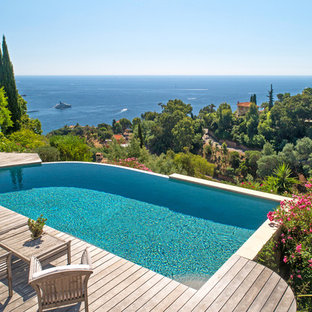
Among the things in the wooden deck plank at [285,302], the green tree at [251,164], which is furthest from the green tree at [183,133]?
the wooden deck plank at [285,302]

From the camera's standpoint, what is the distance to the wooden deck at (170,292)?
109 inches

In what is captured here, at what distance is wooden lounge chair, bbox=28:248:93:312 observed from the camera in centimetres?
227

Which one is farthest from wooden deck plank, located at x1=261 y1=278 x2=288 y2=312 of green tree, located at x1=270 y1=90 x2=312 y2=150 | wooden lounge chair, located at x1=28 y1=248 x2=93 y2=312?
green tree, located at x1=270 y1=90 x2=312 y2=150

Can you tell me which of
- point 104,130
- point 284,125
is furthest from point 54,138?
point 104,130

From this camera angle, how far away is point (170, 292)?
3.05 m

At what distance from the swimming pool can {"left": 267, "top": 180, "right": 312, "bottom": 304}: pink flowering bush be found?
0.95 meters

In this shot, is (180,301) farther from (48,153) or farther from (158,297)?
(48,153)

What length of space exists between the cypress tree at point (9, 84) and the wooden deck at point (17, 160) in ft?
37.4

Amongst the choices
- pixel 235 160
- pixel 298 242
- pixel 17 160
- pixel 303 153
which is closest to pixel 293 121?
pixel 303 153

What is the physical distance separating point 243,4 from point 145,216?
18873 mm

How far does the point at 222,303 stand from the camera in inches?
109

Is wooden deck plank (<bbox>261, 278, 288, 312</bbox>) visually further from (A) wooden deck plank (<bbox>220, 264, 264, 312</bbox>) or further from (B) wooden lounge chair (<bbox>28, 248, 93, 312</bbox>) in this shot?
(B) wooden lounge chair (<bbox>28, 248, 93, 312</bbox>)

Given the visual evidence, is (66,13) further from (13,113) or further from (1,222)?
(1,222)

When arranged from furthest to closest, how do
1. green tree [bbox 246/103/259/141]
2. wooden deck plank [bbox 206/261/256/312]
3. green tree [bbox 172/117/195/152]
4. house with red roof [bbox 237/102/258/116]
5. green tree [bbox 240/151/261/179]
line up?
house with red roof [bbox 237/102/258/116] → green tree [bbox 246/103/259/141] → green tree [bbox 172/117/195/152] → green tree [bbox 240/151/261/179] → wooden deck plank [bbox 206/261/256/312]
